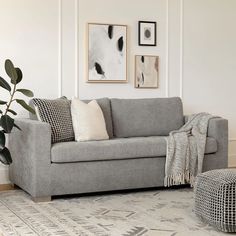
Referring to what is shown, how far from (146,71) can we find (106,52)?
540 mm

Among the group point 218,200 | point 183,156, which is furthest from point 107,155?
point 218,200

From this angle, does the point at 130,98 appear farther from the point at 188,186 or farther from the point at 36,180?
the point at 36,180

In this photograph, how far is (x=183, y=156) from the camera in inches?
189

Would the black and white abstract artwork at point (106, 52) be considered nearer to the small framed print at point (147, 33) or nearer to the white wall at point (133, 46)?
the white wall at point (133, 46)

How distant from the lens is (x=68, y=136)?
15.7 ft

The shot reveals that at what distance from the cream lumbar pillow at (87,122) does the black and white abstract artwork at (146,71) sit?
38.2 inches

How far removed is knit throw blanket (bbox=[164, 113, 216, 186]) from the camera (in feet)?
15.8

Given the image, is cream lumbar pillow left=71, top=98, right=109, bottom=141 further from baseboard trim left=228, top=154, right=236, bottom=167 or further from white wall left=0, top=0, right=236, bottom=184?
baseboard trim left=228, top=154, right=236, bottom=167

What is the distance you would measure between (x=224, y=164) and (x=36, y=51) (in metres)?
2.21

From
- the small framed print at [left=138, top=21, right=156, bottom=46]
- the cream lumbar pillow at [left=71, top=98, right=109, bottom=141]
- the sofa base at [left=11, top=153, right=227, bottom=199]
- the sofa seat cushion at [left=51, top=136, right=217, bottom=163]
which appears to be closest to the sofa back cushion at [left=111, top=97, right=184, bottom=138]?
the cream lumbar pillow at [left=71, top=98, right=109, bottom=141]

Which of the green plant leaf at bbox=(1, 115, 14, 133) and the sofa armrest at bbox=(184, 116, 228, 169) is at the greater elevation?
the green plant leaf at bbox=(1, 115, 14, 133)

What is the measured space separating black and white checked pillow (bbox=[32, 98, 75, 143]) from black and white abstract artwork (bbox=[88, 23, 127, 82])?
0.79 metres

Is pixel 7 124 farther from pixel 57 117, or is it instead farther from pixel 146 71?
pixel 146 71

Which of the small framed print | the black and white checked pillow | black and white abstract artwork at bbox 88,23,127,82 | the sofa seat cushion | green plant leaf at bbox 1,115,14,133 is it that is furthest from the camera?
the small framed print
